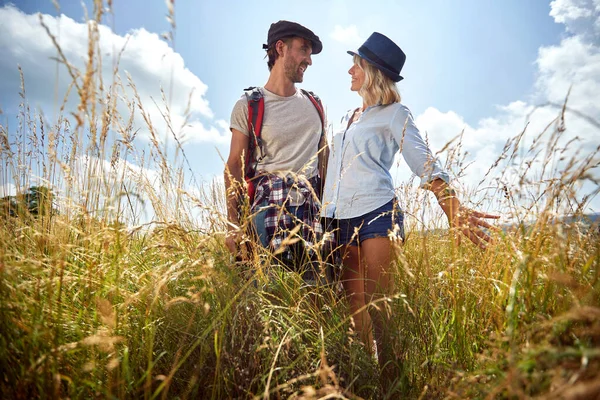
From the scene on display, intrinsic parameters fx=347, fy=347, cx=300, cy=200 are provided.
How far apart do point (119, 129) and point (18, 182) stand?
136 cm

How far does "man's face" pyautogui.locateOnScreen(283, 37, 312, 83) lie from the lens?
9.46 feet

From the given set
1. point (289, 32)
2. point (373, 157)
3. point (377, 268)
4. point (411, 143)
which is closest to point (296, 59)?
point (289, 32)

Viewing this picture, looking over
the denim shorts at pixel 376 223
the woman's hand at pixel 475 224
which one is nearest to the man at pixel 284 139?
the denim shorts at pixel 376 223

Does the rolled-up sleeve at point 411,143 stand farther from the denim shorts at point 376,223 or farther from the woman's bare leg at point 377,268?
the woman's bare leg at point 377,268

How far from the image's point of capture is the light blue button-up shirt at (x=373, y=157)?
198cm

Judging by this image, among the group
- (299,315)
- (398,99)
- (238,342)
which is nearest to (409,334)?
(299,315)

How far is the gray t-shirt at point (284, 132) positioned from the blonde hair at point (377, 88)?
1.90ft

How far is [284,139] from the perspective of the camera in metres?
2.66

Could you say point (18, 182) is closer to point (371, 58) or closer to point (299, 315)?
point (299, 315)

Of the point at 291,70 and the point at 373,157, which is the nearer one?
the point at 373,157

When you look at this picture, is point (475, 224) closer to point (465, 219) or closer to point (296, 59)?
point (465, 219)

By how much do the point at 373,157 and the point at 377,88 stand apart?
49 centimetres

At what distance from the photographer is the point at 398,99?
7.32ft

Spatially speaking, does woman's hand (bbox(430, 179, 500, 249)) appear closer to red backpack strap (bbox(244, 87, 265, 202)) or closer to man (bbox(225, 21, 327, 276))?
man (bbox(225, 21, 327, 276))
